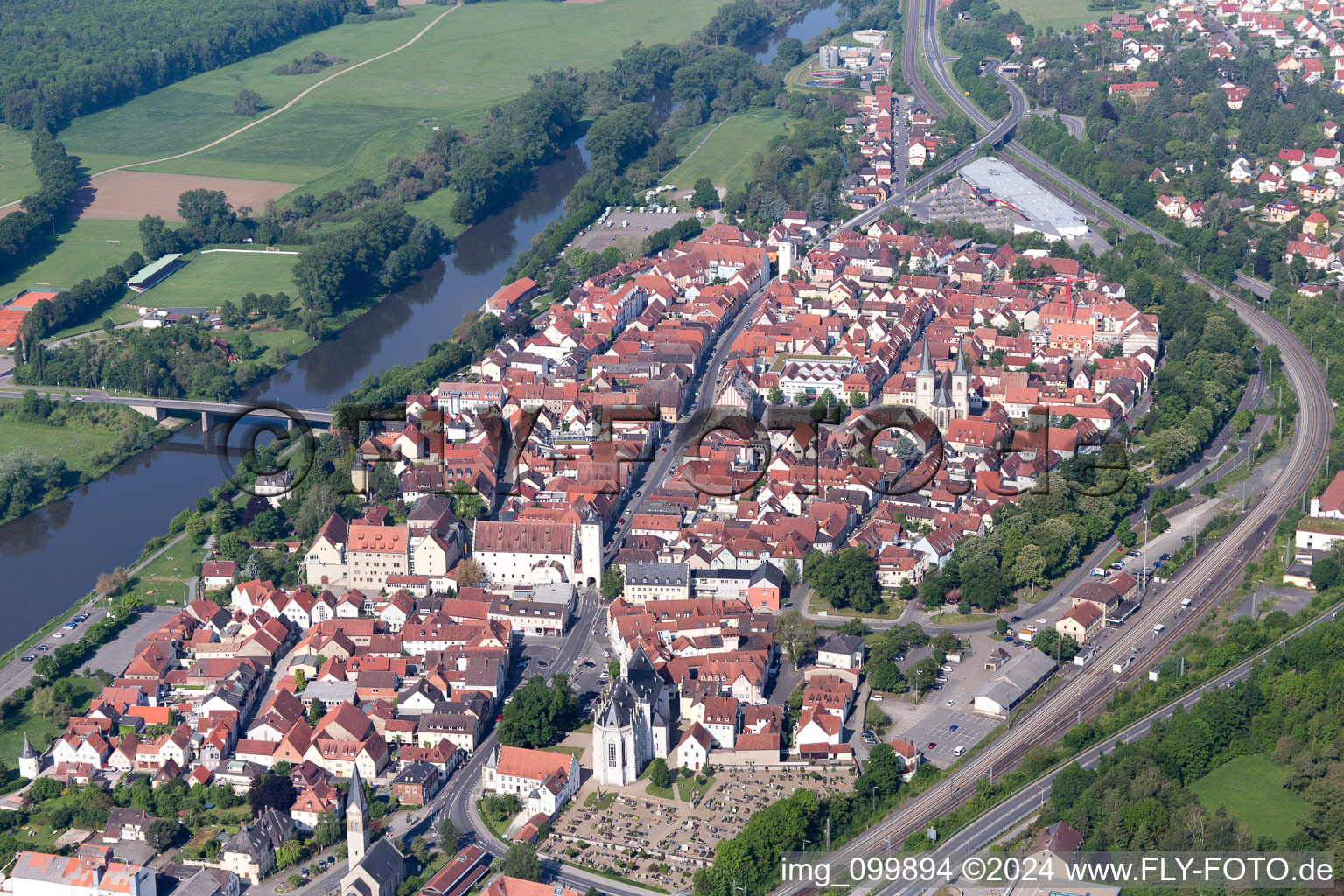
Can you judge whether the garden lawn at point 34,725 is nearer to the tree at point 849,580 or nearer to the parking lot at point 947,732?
the tree at point 849,580

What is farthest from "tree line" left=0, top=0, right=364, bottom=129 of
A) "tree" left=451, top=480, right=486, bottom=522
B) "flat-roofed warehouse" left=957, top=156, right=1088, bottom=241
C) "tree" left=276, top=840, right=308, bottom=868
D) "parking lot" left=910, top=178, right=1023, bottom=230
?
"tree" left=276, top=840, right=308, bottom=868

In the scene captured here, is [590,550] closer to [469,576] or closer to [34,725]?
[469,576]

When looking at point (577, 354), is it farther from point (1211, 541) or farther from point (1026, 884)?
point (1026, 884)

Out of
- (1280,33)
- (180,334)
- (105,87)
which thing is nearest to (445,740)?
(180,334)

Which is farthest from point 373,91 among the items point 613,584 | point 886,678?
point 886,678

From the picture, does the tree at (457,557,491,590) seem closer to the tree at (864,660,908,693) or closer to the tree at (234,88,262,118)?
the tree at (864,660,908,693)

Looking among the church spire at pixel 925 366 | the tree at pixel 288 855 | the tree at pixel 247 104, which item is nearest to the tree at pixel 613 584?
the tree at pixel 288 855
